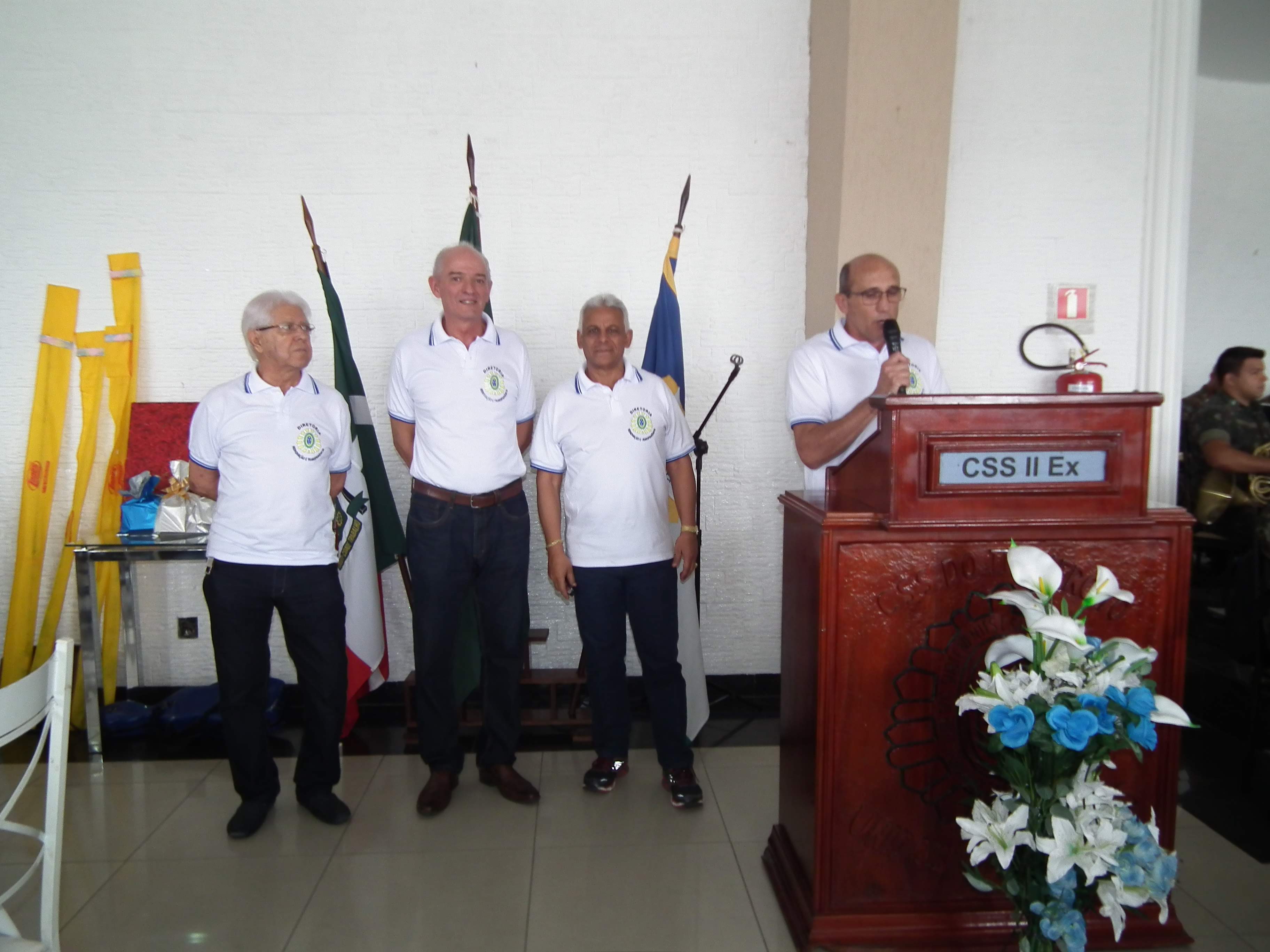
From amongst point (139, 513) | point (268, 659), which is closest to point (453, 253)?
point (268, 659)

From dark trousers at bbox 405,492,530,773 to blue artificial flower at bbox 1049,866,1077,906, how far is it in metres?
1.74

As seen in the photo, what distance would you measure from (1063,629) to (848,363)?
3.54 ft

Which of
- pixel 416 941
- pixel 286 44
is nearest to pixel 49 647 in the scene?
pixel 416 941

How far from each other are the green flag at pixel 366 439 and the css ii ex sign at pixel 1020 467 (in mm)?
2312

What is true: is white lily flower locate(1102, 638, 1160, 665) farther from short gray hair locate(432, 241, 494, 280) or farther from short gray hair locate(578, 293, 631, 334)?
short gray hair locate(432, 241, 494, 280)

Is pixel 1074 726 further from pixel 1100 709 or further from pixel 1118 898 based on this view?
pixel 1118 898

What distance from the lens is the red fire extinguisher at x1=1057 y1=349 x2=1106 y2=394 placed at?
3246mm

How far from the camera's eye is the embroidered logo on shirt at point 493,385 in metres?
2.71

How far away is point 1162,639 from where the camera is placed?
1.71 m

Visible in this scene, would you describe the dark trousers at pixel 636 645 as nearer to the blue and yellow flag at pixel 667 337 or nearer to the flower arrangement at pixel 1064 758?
the blue and yellow flag at pixel 667 337

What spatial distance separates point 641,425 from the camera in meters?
2.69

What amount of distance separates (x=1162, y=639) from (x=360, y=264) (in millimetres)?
3187

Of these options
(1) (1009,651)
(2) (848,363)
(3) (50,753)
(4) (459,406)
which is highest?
(2) (848,363)

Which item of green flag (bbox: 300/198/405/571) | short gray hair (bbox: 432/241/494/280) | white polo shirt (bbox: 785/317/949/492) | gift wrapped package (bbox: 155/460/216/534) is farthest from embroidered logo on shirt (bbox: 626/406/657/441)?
gift wrapped package (bbox: 155/460/216/534)
